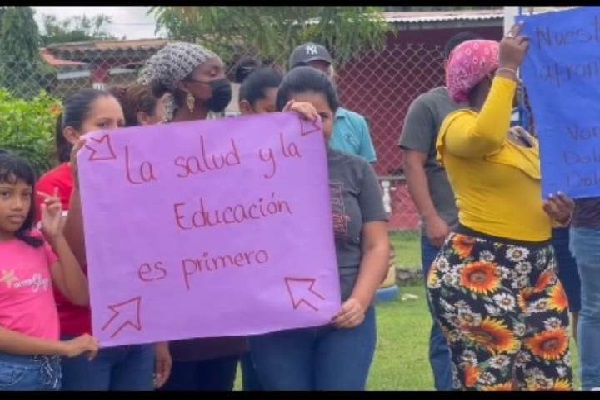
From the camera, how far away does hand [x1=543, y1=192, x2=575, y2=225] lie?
4.81 m

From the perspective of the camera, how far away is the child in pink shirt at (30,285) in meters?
4.33

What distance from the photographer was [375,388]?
264 inches

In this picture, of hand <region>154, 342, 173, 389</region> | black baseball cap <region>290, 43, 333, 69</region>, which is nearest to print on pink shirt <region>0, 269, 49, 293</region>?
hand <region>154, 342, 173, 389</region>

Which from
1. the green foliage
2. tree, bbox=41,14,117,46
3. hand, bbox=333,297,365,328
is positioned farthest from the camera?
tree, bbox=41,14,117,46

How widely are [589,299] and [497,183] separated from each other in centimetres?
102

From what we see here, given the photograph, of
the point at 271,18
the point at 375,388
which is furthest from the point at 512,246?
the point at 271,18

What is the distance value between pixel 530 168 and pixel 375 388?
2165 millimetres

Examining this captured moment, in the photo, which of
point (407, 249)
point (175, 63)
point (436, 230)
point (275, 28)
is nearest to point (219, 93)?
point (175, 63)

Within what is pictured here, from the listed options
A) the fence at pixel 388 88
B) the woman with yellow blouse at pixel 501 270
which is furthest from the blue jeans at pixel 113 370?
the fence at pixel 388 88

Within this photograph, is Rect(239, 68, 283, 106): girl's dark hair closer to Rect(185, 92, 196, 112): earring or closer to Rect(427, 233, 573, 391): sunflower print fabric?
Rect(185, 92, 196, 112): earring

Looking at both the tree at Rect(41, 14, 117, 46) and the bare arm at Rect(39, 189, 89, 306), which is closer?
the bare arm at Rect(39, 189, 89, 306)

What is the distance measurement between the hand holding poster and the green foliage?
3.88 meters

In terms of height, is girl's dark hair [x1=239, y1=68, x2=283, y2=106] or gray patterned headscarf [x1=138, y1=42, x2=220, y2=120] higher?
gray patterned headscarf [x1=138, y1=42, x2=220, y2=120]

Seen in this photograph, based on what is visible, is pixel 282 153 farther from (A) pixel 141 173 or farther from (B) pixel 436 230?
(B) pixel 436 230
